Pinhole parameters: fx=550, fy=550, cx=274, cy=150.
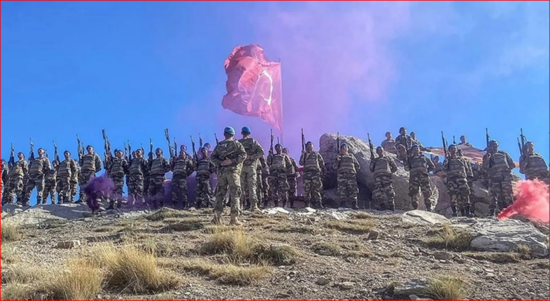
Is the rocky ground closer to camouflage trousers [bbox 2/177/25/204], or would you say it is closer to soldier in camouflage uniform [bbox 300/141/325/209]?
soldier in camouflage uniform [bbox 300/141/325/209]

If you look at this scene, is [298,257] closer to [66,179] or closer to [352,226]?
[352,226]

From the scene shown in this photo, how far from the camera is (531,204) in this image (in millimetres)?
5633

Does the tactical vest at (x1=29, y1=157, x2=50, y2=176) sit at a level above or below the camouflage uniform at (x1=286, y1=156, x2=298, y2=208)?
above

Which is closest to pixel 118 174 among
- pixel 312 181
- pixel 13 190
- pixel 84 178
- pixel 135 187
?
pixel 135 187

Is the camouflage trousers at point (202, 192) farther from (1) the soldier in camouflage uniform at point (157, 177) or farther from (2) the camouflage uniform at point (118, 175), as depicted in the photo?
(2) the camouflage uniform at point (118, 175)

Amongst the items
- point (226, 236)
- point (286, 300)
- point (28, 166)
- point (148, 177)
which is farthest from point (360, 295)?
point (28, 166)

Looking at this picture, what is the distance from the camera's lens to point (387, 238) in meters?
10.5

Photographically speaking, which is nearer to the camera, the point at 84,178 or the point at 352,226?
the point at 352,226

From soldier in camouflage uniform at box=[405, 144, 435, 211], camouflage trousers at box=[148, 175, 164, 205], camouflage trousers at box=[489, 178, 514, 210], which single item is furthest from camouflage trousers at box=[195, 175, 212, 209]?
camouflage trousers at box=[489, 178, 514, 210]

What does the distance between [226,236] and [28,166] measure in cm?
1287

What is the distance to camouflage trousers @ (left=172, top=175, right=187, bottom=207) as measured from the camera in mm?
17562

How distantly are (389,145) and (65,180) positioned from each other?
11802mm

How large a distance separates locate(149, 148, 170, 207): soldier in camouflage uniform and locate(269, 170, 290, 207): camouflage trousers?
139 inches

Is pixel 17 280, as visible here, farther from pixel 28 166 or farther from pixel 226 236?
pixel 28 166
